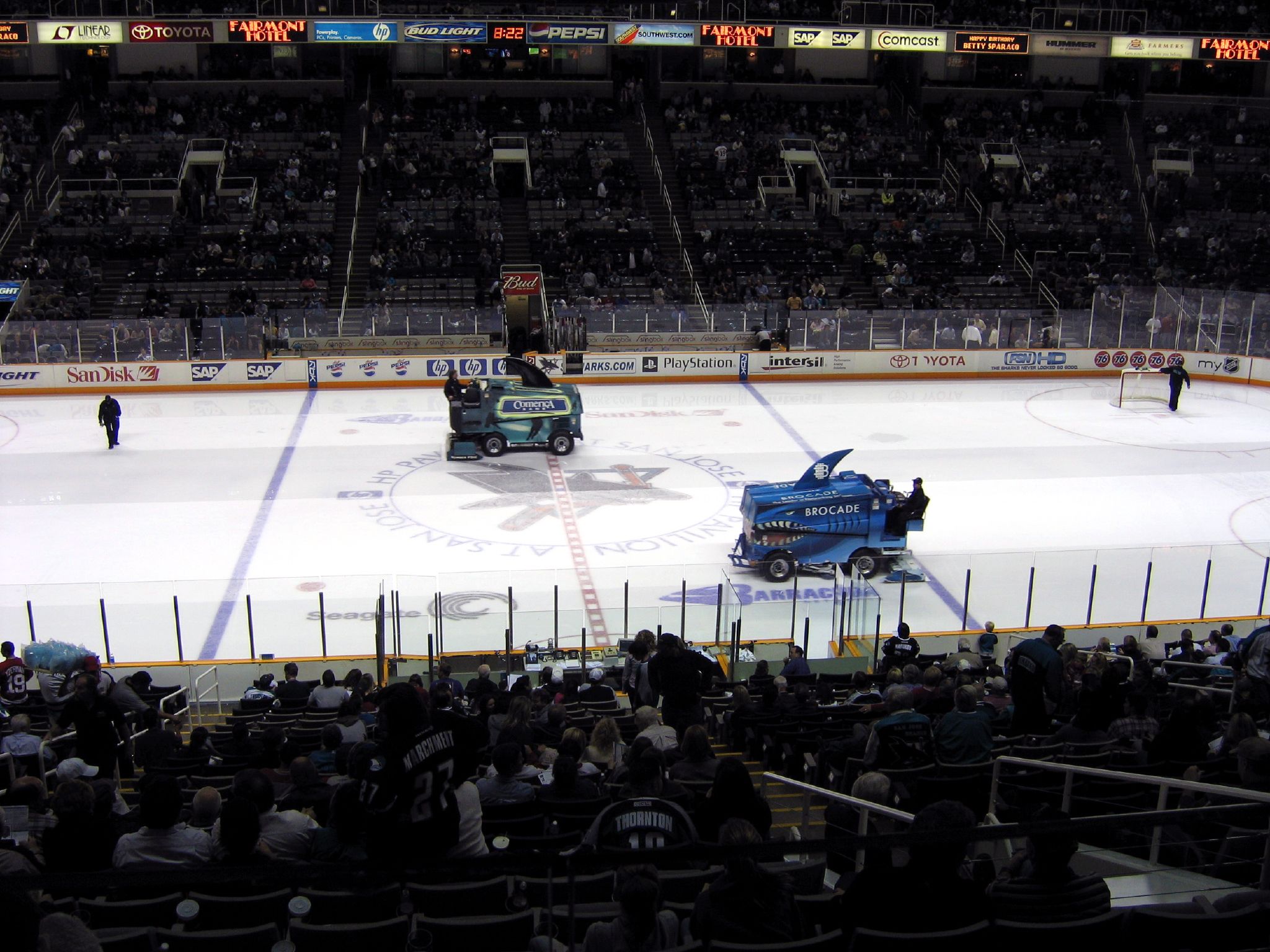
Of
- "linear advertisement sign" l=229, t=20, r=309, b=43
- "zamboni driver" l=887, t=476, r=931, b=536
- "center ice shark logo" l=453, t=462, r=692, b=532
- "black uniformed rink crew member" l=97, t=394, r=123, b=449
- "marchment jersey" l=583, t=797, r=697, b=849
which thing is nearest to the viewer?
"marchment jersey" l=583, t=797, r=697, b=849

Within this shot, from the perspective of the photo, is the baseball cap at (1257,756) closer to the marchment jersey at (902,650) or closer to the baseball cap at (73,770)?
the marchment jersey at (902,650)

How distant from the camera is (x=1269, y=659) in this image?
344 inches

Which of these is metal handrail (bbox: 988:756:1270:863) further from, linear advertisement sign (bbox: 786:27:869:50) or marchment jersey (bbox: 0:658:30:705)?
linear advertisement sign (bbox: 786:27:869:50)

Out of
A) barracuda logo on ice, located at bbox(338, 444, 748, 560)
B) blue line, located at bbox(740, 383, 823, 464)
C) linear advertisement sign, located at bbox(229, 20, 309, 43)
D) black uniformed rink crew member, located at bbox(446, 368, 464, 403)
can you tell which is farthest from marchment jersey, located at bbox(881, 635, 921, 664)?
linear advertisement sign, located at bbox(229, 20, 309, 43)

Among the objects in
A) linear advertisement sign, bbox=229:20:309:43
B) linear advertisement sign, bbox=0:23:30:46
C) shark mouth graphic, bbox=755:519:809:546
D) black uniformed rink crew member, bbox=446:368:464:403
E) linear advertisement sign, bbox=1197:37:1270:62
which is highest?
linear advertisement sign, bbox=1197:37:1270:62

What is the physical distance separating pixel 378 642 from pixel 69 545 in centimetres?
720

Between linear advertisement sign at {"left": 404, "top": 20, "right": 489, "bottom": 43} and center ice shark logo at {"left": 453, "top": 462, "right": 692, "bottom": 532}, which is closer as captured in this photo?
center ice shark logo at {"left": 453, "top": 462, "right": 692, "bottom": 532}

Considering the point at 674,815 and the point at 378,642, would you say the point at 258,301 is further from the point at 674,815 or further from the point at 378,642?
the point at 674,815

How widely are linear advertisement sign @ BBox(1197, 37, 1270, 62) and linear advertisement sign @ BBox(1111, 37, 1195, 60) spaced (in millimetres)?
403

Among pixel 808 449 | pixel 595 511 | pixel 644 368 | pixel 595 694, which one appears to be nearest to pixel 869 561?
pixel 595 511

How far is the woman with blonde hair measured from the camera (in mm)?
7188

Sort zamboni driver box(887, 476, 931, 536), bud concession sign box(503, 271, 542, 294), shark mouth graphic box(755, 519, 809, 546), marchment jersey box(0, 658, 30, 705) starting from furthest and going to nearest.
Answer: bud concession sign box(503, 271, 542, 294), zamboni driver box(887, 476, 931, 536), shark mouth graphic box(755, 519, 809, 546), marchment jersey box(0, 658, 30, 705)

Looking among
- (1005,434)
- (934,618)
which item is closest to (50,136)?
(1005,434)

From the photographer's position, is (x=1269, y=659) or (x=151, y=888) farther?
(x=1269, y=659)
